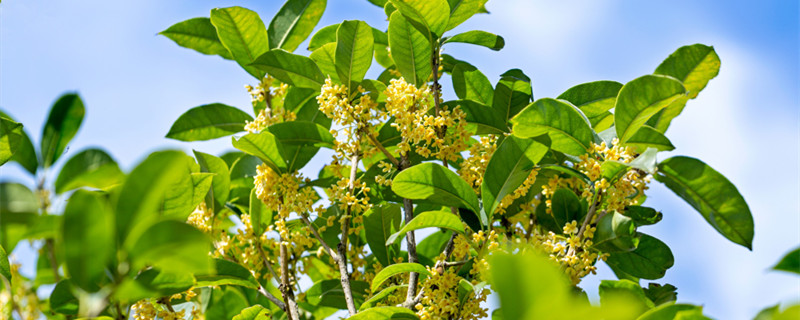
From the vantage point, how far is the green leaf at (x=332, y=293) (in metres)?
2.30

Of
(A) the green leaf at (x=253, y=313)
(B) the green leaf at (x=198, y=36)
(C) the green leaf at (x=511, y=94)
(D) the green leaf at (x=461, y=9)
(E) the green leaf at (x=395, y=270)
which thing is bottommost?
(A) the green leaf at (x=253, y=313)

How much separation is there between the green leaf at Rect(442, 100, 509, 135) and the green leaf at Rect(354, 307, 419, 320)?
26.7 inches

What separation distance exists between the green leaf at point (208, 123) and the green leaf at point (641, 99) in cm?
152

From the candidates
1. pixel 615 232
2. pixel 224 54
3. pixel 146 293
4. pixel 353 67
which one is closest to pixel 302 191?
pixel 353 67

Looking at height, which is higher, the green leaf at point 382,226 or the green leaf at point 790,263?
the green leaf at point 790,263

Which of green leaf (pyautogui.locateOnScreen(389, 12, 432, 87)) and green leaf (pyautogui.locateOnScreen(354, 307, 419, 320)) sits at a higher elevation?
green leaf (pyautogui.locateOnScreen(389, 12, 432, 87))

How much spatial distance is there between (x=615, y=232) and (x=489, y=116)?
1.85 ft

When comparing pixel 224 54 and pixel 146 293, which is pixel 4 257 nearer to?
pixel 146 293

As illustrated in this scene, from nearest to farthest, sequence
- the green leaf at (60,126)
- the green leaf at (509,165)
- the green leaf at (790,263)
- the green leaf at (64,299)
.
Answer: the green leaf at (790,263), the green leaf at (60,126), the green leaf at (64,299), the green leaf at (509,165)

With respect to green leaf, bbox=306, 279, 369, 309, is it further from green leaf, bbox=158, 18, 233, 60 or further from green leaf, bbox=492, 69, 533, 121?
green leaf, bbox=158, 18, 233, 60

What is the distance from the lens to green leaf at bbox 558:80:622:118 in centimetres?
215

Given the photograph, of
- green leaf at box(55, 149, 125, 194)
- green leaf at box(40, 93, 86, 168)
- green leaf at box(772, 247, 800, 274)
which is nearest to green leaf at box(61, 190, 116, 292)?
green leaf at box(55, 149, 125, 194)

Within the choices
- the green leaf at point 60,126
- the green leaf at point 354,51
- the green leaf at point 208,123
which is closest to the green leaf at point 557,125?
the green leaf at point 354,51

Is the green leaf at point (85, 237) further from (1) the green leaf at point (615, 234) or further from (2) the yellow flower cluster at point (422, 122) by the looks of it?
(1) the green leaf at point (615, 234)
